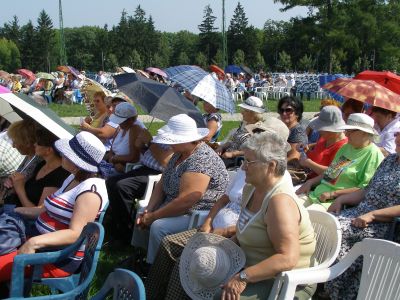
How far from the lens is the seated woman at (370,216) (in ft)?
11.4

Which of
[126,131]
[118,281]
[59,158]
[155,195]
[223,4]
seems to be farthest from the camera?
[223,4]

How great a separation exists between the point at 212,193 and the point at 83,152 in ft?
3.64

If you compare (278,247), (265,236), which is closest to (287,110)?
(265,236)

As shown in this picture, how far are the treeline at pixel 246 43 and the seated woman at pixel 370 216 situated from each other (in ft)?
122

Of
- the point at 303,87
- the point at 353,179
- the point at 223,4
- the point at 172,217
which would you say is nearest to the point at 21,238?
the point at 172,217

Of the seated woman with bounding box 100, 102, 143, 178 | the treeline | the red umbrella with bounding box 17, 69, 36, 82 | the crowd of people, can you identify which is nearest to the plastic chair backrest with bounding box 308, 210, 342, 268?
the crowd of people

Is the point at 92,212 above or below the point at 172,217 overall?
above

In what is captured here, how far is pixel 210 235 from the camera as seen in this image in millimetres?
3041

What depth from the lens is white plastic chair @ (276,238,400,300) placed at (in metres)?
2.60

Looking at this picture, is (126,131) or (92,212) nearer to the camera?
(92,212)

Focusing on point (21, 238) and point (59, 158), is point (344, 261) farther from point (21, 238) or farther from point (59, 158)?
point (59, 158)

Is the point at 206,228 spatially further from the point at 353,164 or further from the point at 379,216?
the point at 353,164

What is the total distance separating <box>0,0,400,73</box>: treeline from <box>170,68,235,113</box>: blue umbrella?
34.6 metres

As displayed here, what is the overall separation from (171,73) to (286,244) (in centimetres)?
438
